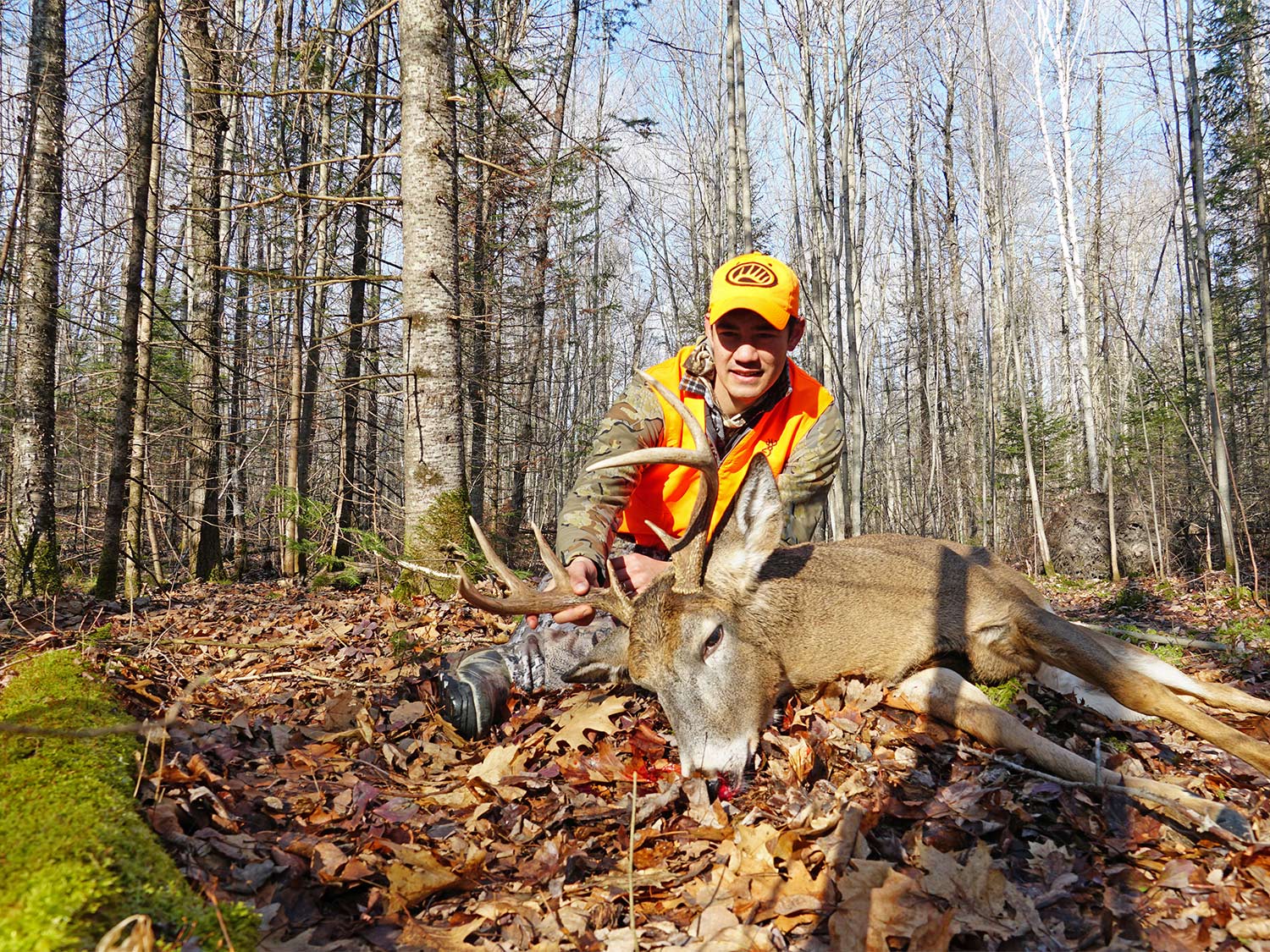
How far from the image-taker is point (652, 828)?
112 inches

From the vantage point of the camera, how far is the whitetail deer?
3295 millimetres

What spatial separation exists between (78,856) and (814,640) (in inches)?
119

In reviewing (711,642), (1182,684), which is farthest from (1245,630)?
(711,642)

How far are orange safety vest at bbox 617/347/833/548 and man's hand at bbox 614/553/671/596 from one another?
424mm

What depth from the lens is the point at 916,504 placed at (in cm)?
2989

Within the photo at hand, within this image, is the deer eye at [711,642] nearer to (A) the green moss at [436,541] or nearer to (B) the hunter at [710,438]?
(B) the hunter at [710,438]

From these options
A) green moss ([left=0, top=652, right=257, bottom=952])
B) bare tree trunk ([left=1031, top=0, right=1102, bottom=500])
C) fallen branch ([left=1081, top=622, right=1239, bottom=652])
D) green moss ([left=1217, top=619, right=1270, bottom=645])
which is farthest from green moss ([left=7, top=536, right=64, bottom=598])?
bare tree trunk ([left=1031, top=0, right=1102, bottom=500])

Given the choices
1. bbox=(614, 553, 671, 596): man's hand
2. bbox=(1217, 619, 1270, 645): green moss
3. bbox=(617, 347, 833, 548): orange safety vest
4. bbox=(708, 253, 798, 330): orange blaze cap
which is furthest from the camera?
bbox=(1217, 619, 1270, 645): green moss

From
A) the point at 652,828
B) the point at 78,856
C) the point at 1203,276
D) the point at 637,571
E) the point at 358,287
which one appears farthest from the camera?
the point at 358,287

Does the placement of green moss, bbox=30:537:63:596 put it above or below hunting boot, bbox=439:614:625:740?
above

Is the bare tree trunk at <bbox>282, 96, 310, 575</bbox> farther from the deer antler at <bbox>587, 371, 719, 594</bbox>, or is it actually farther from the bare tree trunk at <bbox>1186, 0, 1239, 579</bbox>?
the bare tree trunk at <bbox>1186, 0, 1239, 579</bbox>

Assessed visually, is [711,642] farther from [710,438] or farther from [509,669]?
[710,438]

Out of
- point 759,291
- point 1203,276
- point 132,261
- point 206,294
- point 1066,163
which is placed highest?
point 1066,163

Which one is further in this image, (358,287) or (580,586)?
(358,287)
